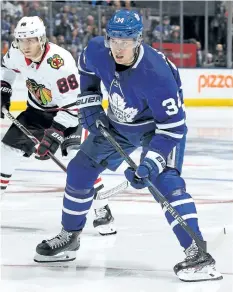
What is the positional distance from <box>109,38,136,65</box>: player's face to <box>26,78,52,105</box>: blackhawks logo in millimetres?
1270

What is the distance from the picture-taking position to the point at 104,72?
11.9ft

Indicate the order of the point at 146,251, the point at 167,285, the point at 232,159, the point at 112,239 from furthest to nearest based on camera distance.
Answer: the point at 232,159, the point at 112,239, the point at 146,251, the point at 167,285

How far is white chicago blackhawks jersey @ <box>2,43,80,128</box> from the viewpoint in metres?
4.54

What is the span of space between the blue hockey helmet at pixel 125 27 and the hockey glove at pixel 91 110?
1.38ft

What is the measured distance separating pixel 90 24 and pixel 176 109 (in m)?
9.90

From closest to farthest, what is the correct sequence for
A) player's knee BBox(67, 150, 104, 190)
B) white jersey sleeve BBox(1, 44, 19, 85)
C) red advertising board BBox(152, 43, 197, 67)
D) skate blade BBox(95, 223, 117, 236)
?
1. player's knee BBox(67, 150, 104, 190)
2. skate blade BBox(95, 223, 117, 236)
3. white jersey sleeve BBox(1, 44, 19, 85)
4. red advertising board BBox(152, 43, 197, 67)

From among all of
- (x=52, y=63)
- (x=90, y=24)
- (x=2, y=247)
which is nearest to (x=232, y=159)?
(x=52, y=63)

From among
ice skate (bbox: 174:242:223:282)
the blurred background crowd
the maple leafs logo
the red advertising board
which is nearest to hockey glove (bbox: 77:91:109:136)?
the maple leafs logo

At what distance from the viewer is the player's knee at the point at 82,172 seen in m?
3.72

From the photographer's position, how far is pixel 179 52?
13.4 metres

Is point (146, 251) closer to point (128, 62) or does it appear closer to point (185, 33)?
point (128, 62)

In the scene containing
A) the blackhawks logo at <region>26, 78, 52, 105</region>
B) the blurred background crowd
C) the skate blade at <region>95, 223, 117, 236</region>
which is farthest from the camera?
the blurred background crowd

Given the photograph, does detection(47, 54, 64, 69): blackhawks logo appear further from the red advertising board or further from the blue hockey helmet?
the red advertising board

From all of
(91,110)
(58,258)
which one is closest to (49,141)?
(91,110)
